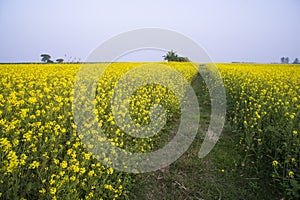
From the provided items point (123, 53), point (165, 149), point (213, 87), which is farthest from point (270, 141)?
point (213, 87)

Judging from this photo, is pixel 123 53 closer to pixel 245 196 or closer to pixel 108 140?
pixel 108 140

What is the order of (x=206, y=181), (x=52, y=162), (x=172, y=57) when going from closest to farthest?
1. (x=52, y=162)
2. (x=206, y=181)
3. (x=172, y=57)

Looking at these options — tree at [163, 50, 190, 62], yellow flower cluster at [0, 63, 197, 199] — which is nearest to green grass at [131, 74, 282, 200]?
yellow flower cluster at [0, 63, 197, 199]

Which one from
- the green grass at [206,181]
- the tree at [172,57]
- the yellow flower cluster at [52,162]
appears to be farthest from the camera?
the tree at [172,57]

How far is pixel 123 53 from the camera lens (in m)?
5.61

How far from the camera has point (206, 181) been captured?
3.85 m

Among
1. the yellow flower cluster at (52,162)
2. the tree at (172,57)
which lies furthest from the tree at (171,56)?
the yellow flower cluster at (52,162)

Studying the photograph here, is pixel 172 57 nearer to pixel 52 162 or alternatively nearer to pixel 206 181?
pixel 206 181

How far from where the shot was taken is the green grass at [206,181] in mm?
3500

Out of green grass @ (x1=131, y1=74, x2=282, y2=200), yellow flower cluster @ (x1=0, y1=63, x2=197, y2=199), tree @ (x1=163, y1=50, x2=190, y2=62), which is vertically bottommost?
green grass @ (x1=131, y1=74, x2=282, y2=200)

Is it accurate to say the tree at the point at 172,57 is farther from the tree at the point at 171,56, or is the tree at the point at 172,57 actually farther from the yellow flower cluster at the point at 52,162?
the yellow flower cluster at the point at 52,162

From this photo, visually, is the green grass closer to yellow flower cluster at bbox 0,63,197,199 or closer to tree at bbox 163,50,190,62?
yellow flower cluster at bbox 0,63,197,199

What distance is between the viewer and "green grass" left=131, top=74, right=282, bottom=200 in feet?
11.5

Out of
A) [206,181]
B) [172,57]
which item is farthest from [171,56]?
[206,181]
